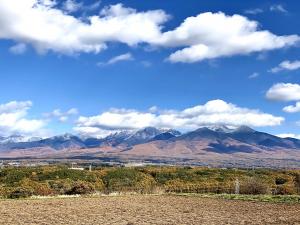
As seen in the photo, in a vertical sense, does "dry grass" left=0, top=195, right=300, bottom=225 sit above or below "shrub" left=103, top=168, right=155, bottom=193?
below

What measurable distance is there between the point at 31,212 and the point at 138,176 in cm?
5268

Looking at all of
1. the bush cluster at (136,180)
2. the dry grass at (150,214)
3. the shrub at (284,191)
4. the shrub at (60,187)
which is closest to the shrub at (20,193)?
the shrub at (60,187)

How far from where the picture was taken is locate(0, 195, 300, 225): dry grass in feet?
88.0

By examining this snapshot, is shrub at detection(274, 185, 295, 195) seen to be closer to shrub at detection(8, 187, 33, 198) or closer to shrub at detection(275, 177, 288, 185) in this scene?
shrub at detection(275, 177, 288, 185)

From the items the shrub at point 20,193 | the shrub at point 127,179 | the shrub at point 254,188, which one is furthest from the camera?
the shrub at point 127,179

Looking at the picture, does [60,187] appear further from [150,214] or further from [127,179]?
[150,214]

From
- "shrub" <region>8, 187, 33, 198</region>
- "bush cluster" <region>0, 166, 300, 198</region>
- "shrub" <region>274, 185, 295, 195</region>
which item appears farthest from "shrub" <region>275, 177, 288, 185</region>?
"shrub" <region>8, 187, 33, 198</region>

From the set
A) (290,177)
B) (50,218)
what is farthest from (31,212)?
(290,177)

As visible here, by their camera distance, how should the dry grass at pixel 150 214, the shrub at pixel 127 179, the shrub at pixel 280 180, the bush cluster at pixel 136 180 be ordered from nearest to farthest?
the dry grass at pixel 150 214, the bush cluster at pixel 136 180, the shrub at pixel 127 179, the shrub at pixel 280 180

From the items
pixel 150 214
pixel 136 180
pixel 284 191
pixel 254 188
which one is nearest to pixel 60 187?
pixel 136 180

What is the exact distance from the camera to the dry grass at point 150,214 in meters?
26.8

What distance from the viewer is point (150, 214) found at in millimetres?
30484

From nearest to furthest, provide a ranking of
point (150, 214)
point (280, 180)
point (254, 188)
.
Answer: point (150, 214) < point (254, 188) < point (280, 180)

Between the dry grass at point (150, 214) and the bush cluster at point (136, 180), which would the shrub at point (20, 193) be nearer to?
the bush cluster at point (136, 180)
